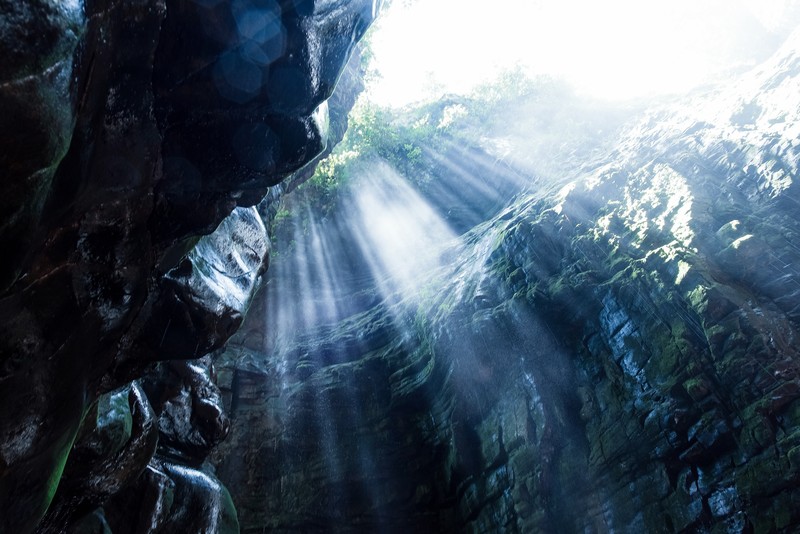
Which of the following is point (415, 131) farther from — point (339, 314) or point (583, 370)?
point (583, 370)

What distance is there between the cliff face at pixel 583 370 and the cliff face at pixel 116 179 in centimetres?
805

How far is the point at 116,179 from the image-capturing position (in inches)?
201

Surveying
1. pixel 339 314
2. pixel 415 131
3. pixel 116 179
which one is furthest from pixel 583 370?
pixel 415 131

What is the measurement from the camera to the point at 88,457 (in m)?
7.39

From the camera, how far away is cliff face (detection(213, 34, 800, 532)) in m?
9.72

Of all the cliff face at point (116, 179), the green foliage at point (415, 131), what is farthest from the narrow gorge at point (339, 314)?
the green foliage at point (415, 131)

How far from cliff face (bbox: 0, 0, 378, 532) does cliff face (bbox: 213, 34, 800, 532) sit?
317 inches

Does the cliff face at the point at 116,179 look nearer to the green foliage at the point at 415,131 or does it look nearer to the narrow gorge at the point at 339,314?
the narrow gorge at the point at 339,314

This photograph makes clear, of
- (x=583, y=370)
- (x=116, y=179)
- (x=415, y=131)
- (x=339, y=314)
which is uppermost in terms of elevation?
(x=116, y=179)

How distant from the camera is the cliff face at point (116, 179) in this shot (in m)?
3.46

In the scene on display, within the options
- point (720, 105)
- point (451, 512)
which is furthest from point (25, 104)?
point (720, 105)

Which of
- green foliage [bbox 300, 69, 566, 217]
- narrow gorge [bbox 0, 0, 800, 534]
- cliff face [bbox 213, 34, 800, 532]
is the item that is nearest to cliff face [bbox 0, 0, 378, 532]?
narrow gorge [bbox 0, 0, 800, 534]

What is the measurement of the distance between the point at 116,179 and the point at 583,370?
1152cm

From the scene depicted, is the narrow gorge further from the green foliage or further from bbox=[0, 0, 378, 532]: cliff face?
the green foliage
